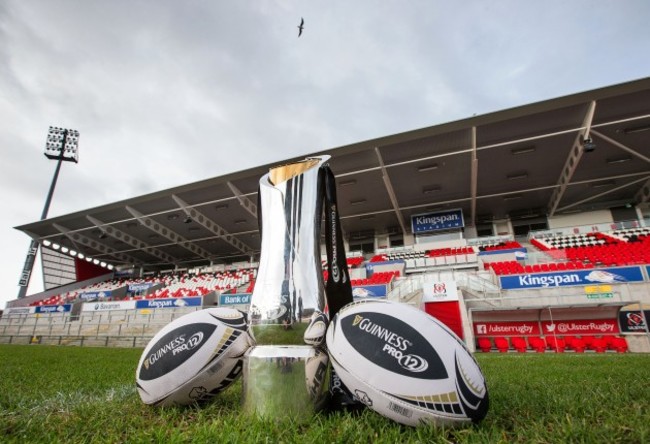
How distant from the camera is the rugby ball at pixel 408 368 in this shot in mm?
1477

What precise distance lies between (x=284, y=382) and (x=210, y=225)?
78.3ft

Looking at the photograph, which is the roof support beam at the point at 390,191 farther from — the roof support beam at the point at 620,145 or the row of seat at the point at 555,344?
the row of seat at the point at 555,344

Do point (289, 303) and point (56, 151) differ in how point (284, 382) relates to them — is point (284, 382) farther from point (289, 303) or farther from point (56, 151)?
point (56, 151)

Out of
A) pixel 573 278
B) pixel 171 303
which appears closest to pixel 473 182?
pixel 573 278

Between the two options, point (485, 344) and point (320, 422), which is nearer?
point (320, 422)

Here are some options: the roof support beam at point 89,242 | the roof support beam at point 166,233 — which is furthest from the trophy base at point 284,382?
the roof support beam at point 89,242

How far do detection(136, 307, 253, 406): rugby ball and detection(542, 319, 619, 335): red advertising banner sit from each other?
10850mm

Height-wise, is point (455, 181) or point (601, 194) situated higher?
point (455, 181)

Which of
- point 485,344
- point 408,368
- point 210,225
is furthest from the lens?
point 210,225

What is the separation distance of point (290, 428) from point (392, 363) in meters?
0.53

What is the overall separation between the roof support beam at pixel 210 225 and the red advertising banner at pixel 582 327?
64.4 ft

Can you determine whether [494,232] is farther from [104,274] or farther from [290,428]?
[104,274]

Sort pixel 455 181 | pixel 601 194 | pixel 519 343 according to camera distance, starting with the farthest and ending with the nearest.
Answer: pixel 601 194 < pixel 455 181 < pixel 519 343

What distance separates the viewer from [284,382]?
171 centimetres
